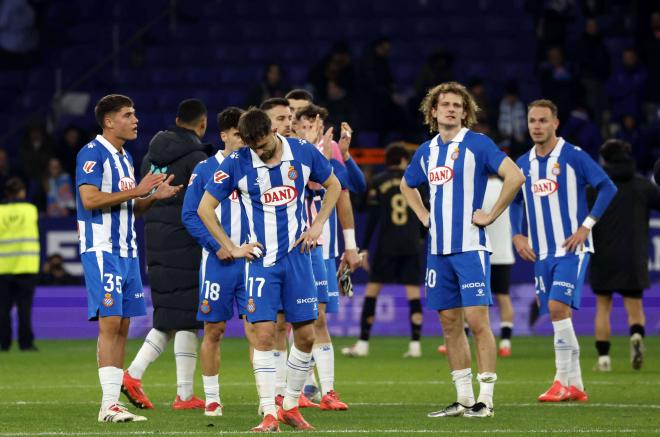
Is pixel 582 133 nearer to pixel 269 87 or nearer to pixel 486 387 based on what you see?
pixel 269 87

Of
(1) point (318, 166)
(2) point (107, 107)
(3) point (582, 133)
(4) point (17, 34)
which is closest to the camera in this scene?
(1) point (318, 166)

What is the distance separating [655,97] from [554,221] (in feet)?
36.4

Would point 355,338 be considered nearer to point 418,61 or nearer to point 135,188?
point 418,61

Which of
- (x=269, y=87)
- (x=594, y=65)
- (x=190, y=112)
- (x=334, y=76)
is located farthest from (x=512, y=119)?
(x=190, y=112)

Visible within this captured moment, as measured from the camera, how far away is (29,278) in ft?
56.6

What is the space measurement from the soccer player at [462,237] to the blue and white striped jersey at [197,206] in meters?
1.35

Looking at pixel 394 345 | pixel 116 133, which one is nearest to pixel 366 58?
pixel 394 345

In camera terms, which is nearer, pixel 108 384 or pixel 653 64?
pixel 108 384

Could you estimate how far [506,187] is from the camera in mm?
9414

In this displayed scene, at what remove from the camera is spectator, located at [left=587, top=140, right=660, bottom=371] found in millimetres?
13810

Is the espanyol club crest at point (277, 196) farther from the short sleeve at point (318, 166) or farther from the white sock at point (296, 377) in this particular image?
the white sock at point (296, 377)

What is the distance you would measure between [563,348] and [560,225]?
3.09ft

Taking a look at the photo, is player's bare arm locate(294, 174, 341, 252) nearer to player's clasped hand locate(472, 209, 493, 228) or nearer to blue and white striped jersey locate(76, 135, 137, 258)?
player's clasped hand locate(472, 209, 493, 228)

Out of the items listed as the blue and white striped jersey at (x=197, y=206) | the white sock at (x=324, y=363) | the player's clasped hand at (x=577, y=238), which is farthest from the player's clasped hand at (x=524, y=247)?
the blue and white striped jersey at (x=197, y=206)
